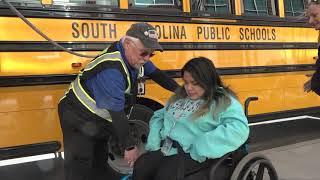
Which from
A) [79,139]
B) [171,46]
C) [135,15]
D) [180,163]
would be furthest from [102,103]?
[171,46]

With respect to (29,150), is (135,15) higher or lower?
higher

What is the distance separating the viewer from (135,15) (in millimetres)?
4098

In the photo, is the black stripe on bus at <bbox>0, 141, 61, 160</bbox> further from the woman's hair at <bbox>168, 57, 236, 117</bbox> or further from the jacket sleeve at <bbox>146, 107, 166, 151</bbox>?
the woman's hair at <bbox>168, 57, 236, 117</bbox>

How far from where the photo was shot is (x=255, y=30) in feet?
16.5

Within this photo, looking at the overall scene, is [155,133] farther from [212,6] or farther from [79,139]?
[212,6]

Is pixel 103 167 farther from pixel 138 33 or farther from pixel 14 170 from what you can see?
pixel 14 170

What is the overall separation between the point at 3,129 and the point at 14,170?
1.25 metres

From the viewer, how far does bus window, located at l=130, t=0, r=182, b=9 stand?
13.6ft

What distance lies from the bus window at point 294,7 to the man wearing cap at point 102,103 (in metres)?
3.00

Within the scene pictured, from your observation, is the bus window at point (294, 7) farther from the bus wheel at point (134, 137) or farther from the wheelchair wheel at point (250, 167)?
the wheelchair wheel at point (250, 167)

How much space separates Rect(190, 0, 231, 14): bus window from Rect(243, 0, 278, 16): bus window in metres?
0.26

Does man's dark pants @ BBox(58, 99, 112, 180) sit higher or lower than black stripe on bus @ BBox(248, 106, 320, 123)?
higher

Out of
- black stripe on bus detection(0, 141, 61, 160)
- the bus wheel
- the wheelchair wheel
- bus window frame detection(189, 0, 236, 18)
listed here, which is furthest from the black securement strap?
bus window frame detection(189, 0, 236, 18)

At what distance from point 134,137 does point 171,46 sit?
86 cm
